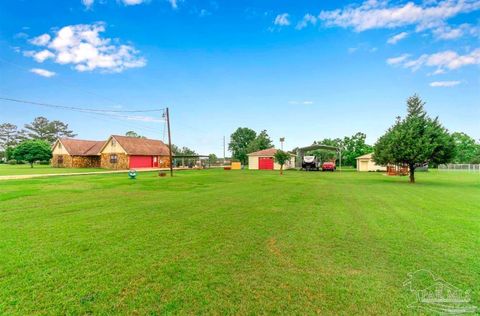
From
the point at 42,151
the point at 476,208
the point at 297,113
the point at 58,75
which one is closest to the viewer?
the point at 476,208

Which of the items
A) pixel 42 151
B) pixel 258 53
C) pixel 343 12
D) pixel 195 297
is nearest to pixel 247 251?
pixel 195 297

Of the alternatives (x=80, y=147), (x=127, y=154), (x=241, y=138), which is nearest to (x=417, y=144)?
(x=127, y=154)

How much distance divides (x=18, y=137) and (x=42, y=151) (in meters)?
36.3

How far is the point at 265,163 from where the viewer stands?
44.2 metres

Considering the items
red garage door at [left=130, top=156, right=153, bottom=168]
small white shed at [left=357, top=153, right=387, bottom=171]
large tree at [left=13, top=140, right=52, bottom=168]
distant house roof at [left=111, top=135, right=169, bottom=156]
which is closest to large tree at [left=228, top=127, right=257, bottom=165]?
distant house roof at [left=111, top=135, right=169, bottom=156]

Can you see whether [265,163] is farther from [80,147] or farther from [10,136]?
[10,136]

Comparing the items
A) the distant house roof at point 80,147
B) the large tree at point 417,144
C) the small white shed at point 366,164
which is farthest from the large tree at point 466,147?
the distant house roof at point 80,147

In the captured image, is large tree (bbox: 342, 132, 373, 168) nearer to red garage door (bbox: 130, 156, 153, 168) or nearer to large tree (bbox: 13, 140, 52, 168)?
red garage door (bbox: 130, 156, 153, 168)

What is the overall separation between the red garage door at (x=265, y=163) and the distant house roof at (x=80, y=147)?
29388 millimetres

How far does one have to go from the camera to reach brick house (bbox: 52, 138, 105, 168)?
148 feet

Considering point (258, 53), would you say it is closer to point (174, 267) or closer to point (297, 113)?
point (297, 113)

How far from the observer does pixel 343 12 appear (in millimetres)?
14727

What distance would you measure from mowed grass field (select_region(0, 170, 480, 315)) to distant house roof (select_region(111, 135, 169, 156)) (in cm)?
3582

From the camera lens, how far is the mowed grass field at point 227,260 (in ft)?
9.55
